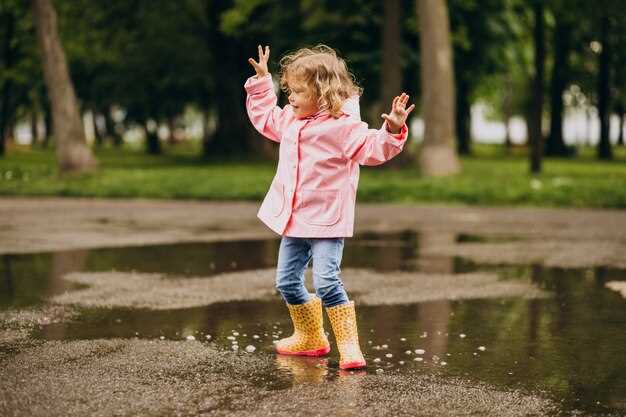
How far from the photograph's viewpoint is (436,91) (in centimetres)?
2186

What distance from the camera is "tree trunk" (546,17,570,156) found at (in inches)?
1743

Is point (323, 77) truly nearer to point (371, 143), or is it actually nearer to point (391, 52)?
point (371, 143)

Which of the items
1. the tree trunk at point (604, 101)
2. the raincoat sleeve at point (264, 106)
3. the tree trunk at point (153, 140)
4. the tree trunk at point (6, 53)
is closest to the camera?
the raincoat sleeve at point (264, 106)

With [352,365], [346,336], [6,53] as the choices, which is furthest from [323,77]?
[6,53]

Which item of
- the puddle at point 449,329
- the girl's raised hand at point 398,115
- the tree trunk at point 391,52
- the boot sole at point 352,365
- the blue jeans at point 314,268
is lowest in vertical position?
the puddle at point 449,329

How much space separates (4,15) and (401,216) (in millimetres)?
26712

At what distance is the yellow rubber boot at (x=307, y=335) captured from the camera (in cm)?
587

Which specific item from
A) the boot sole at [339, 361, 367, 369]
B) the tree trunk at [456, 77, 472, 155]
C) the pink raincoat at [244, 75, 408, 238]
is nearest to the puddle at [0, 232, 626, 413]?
the boot sole at [339, 361, 367, 369]

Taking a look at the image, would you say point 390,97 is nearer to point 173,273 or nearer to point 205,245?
point 205,245

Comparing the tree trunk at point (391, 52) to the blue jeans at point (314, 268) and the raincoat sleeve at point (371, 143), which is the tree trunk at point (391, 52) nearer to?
the blue jeans at point (314, 268)

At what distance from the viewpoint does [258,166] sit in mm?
29906

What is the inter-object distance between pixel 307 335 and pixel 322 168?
3.21 feet

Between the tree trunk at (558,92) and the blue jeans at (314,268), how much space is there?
39.3 metres

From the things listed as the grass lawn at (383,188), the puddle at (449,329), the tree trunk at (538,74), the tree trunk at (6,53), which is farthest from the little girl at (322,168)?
the tree trunk at (6,53)
